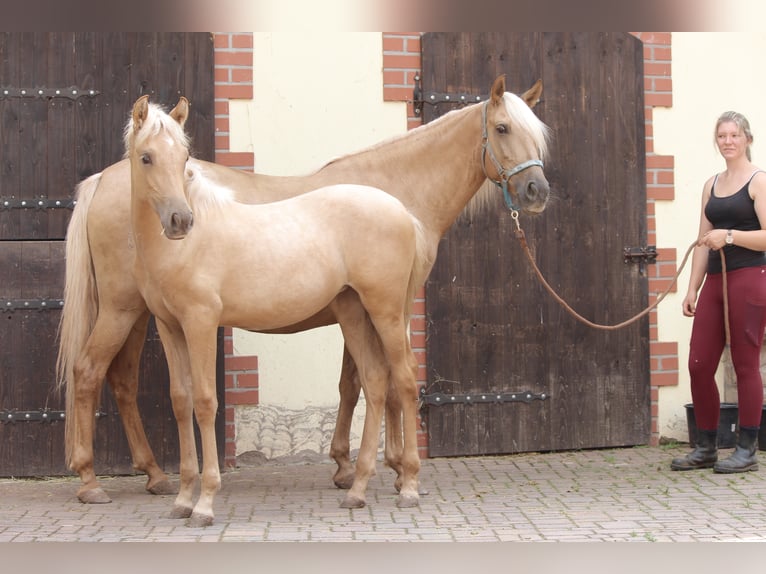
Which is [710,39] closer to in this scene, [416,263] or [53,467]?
[416,263]

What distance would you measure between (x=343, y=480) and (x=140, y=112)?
2.52 m

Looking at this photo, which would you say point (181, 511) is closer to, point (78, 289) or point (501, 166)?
point (78, 289)

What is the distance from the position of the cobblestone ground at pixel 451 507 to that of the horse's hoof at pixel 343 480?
0.47 ft

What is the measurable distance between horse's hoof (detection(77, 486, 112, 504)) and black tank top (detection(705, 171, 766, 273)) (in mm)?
3933

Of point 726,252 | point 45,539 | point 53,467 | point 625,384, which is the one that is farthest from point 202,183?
point 625,384

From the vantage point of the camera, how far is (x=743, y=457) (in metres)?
5.69

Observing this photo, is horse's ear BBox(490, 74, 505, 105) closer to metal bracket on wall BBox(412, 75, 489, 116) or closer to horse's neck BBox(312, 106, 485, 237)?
horse's neck BBox(312, 106, 485, 237)

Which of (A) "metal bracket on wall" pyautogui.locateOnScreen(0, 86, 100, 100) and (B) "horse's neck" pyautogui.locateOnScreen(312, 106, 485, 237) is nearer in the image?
(B) "horse's neck" pyautogui.locateOnScreen(312, 106, 485, 237)

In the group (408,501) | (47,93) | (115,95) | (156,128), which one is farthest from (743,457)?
(47,93)

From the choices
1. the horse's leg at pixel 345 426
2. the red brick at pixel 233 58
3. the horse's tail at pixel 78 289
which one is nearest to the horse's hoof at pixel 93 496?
the horse's tail at pixel 78 289

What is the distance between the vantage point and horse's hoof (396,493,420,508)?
4.85m

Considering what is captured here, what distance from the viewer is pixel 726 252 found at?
5727mm

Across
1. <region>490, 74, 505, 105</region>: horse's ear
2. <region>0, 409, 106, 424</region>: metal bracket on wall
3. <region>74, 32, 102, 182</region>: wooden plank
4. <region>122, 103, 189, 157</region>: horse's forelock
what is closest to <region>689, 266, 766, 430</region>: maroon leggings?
<region>490, 74, 505, 105</region>: horse's ear

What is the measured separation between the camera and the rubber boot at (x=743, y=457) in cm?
566
